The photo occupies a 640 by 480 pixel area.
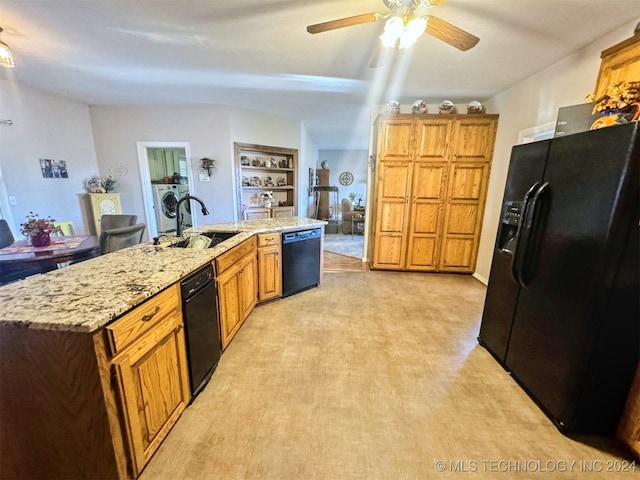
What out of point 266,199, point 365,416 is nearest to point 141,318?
point 365,416

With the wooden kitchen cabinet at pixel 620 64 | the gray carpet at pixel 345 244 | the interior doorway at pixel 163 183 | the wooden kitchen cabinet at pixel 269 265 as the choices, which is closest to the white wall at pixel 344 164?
the gray carpet at pixel 345 244

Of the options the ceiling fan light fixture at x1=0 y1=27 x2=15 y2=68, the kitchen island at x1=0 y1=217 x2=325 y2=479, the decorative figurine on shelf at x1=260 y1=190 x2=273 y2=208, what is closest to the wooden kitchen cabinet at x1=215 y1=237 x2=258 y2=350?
the kitchen island at x1=0 y1=217 x2=325 y2=479

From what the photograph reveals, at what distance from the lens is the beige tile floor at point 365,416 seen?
4.25ft

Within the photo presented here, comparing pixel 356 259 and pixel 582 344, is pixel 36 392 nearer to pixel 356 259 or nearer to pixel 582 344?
pixel 582 344

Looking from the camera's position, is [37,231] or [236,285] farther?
[37,231]

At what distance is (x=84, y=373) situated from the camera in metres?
0.98

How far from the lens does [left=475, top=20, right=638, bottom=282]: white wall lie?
2.28 m

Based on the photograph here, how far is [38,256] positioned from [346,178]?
9.04 m

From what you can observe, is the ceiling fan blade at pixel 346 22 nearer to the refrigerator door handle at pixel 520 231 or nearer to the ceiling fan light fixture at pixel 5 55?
the refrigerator door handle at pixel 520 231

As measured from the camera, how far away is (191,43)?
94.4 inches

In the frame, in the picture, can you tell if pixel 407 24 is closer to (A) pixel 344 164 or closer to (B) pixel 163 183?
(B) pixel 163 183

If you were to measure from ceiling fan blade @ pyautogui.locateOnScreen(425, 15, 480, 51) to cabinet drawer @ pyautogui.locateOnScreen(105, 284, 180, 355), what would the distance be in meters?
2.14

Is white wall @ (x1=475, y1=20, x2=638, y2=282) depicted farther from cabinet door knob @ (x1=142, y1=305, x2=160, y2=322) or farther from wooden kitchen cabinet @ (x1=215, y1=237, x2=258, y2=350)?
cabinet door knob @ (x1=142, y1=305, x2=160, y2=322)

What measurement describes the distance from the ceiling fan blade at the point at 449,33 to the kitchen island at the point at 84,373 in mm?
2104
